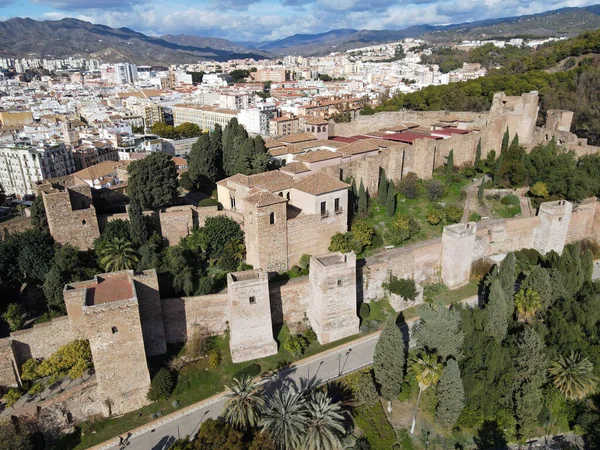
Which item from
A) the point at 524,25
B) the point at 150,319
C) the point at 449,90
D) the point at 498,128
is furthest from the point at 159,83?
the point at 524,25

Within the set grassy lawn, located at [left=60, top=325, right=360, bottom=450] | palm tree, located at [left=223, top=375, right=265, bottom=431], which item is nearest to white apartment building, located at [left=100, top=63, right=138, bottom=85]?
grassy lawn, located at [left=60, top=325, right=360, bottom=450]

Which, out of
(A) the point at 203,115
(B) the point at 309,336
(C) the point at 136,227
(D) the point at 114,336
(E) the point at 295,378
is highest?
(C) the point at 136,227

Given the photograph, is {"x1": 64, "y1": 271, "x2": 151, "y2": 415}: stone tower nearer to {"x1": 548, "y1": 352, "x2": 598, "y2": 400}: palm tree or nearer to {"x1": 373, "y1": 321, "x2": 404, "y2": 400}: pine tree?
{"x1": 373, "y1": 321, "x2": 404, "y2": 400}: pine tree

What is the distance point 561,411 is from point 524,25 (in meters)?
198

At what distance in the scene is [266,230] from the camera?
17.2m

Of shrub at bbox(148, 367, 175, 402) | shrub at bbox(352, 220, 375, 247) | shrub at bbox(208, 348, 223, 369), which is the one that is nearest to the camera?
shrub at bbox(148, 367, 175, 402)

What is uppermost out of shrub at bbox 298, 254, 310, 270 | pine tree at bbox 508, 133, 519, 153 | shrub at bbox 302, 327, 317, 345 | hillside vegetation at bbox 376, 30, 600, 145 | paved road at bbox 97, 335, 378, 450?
hillside vegetation at bbox 376, 30, 600, 145

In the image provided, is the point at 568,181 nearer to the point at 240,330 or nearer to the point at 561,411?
the point at 561,411

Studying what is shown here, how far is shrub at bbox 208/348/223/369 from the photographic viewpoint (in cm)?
1520

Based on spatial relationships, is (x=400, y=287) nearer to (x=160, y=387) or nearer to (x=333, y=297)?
(x=333, y=297)

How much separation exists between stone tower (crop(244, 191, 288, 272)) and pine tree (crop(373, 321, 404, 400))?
5365 mm

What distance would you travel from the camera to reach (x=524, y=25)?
6993 inches

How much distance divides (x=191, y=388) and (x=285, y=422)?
145 inches

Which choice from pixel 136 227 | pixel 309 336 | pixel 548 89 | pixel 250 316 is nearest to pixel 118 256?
pixel 136 227
